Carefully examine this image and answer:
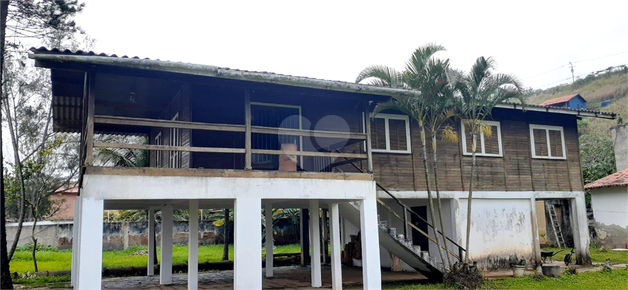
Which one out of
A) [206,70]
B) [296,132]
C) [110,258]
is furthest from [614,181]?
[110,258]

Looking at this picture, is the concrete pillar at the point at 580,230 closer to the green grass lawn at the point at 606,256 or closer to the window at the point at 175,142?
the green grass lawn at the point at 606,256

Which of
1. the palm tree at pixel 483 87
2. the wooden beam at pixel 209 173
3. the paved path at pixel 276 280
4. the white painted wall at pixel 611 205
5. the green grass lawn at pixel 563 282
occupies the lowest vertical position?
the green grass lawn at pixel 563 282

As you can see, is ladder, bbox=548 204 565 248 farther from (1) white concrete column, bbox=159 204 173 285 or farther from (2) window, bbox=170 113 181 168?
(2) window, bbox=170 113 181 168

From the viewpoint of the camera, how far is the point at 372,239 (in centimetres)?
1095

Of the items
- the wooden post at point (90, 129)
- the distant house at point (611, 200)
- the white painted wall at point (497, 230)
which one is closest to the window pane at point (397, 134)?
the white painted wall at point (497, 230)

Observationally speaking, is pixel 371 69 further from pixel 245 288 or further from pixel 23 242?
pixel 23 242

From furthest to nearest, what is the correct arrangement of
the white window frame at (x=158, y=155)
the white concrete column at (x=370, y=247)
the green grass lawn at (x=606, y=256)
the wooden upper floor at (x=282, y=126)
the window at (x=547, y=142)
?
the green grass lawn at (x=606, y=256)
the window at (x=547, y=142)
the white window frame at (x=158, y=155)
the white concrete column at (x=370, y=247)
the wooden upper floor at (x=282, y=126)

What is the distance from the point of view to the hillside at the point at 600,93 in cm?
5103

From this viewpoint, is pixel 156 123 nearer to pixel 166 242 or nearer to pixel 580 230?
pixel 166 242

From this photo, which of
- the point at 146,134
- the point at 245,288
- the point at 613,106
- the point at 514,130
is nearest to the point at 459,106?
the point at 514,130

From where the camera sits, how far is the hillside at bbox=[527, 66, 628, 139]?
5103 cm

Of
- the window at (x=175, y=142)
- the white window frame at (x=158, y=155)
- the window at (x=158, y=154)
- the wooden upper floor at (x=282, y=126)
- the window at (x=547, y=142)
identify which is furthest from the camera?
the window at (x=547, y=142)

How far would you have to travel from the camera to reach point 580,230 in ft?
57.4

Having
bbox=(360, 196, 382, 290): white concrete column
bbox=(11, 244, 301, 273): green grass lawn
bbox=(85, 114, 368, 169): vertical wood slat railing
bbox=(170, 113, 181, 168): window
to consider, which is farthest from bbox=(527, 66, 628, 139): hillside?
bbox=(85, 114, 368, 169): vertical wood slat railing
